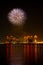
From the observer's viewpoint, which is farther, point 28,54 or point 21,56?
point 28,54

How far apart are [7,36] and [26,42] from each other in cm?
201

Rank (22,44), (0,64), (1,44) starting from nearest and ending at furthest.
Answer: (0,64), (1,44), (22,44)

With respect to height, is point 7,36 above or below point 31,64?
above

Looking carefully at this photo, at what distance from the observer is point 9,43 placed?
782 inches

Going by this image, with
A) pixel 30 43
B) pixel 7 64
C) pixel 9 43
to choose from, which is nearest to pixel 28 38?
pixel 30 43

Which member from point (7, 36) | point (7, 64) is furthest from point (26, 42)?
point (7, 64)

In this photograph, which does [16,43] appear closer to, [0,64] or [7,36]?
[7,36]

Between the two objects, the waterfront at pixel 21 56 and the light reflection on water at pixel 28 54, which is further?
the light reflection on water at pixel 28 54

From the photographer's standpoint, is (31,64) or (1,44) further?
(1,44)

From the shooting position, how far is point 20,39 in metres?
19.7

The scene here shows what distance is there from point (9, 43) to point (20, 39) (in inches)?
41.5

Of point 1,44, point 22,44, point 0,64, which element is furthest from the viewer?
point 22,44

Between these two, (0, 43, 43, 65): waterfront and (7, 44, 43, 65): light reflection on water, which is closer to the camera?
(0, 43, 43, 65): waterfront

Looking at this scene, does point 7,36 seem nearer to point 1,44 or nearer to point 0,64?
point 1,44
